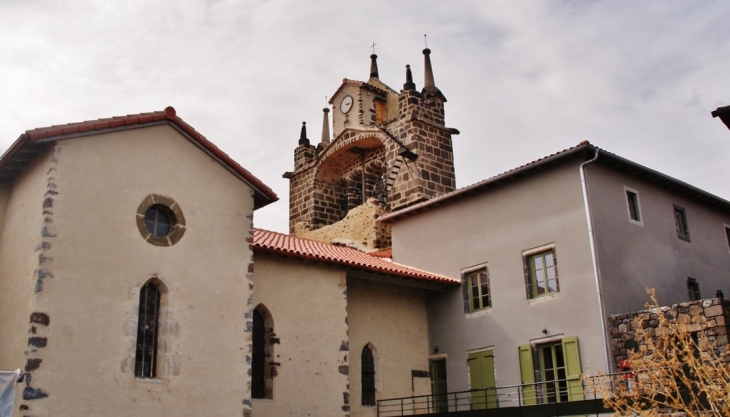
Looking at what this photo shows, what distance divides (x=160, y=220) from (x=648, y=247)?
11.7 meters

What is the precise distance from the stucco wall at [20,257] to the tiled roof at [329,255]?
442 centimetres

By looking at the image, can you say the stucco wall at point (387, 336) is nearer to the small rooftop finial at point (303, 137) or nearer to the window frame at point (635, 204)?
the window frame at point (635, 204)

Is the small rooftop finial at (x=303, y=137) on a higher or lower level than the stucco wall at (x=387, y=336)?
higher

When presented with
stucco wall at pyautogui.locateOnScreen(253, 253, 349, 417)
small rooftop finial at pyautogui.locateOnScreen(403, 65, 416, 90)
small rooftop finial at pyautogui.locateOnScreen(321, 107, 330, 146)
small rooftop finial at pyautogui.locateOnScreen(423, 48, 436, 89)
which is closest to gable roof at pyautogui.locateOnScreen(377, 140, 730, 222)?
stucco wall at pyautogui.locateOnScreen(253, 253, 349, 417)

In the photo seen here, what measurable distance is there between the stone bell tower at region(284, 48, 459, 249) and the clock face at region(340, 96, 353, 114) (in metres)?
0.04

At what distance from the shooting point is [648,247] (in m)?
18.8

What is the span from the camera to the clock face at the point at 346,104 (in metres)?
32.3

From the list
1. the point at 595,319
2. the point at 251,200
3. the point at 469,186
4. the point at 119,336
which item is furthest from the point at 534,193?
the point at 119,336

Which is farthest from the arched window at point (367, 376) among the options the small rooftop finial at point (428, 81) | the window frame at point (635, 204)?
the small rooftop finial at point (428, 81)

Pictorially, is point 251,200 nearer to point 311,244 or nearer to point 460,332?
point 311,244

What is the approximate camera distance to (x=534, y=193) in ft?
62.0

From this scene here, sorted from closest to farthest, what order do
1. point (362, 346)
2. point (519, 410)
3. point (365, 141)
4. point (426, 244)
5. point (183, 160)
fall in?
point (183, 160) < point (519, 410) < point (362, 346) < point (426, 244) < point (365, 141)

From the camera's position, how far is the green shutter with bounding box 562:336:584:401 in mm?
16703

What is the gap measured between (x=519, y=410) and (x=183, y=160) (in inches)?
351
